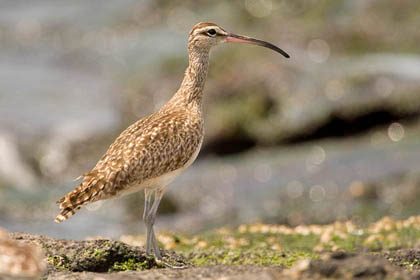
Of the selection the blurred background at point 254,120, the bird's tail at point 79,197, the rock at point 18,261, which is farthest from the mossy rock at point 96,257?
the blurred background at point 254,120

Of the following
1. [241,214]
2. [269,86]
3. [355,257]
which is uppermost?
[269,86]

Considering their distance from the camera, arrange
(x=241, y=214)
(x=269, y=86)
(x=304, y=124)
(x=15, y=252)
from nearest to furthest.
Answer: (x=15, y=252) → (x=241, y=214) → (x=304, y=124) → (x=269, y=86)

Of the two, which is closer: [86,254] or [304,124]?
[86,254]

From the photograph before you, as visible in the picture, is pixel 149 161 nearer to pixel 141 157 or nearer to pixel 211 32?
pixel 141 157

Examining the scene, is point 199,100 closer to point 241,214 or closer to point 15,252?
point 15,252

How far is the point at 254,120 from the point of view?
1014 inches

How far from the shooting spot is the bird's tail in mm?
10219

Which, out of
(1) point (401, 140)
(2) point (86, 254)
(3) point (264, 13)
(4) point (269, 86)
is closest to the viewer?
(2) point (86, 254)

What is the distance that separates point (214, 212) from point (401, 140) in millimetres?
6103

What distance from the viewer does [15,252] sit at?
7000 mm

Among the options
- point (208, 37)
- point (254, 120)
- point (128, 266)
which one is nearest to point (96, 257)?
point (128, 266)

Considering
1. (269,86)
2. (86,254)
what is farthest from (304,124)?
(86,254)

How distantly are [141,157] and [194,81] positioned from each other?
218cm

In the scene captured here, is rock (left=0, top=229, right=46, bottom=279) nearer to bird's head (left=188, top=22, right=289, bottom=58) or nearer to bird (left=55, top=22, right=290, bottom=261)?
bird (left=55, top=22, right=290, bottom=261)
